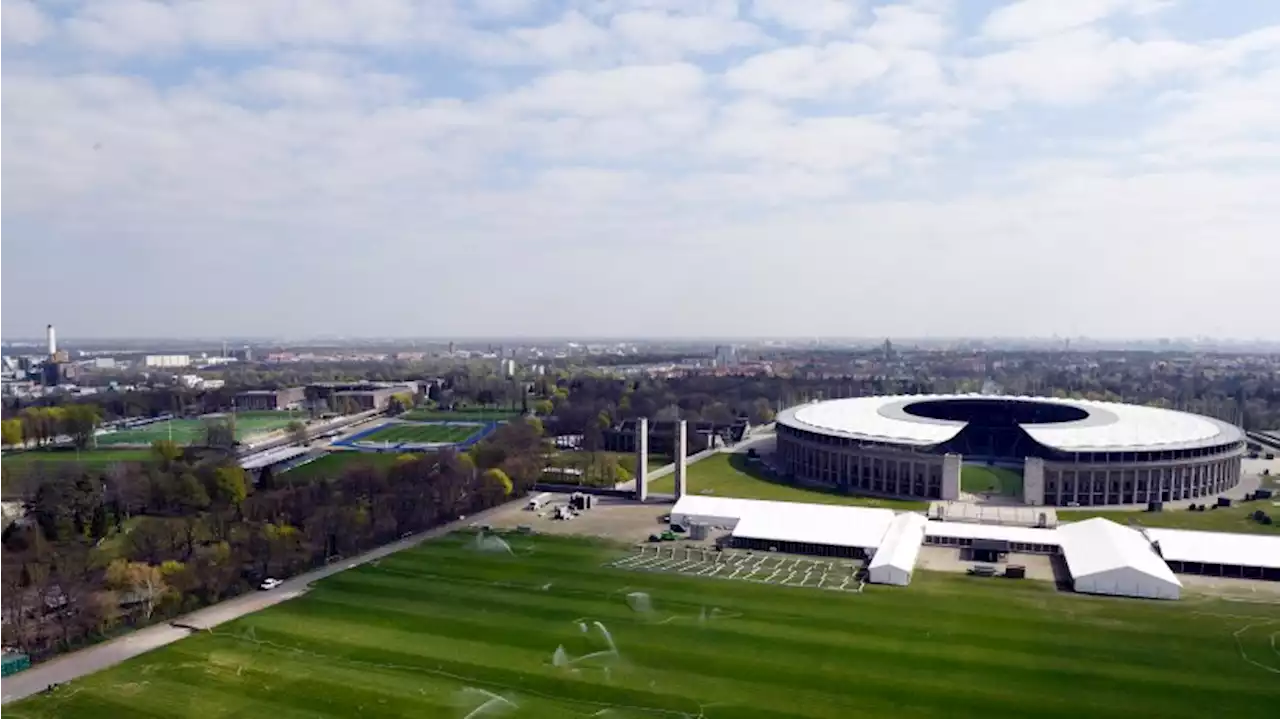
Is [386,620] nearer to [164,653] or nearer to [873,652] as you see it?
[164,653]

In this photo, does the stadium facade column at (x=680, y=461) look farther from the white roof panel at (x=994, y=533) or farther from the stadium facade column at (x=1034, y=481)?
the stadium facade column at (x=1034, y=481)

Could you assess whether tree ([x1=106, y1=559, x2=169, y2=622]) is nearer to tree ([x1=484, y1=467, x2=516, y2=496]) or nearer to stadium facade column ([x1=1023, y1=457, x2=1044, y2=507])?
tree ([x1=484, y1=467, x2=516, y2=496])

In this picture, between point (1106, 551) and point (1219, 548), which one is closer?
point (1106, 551)

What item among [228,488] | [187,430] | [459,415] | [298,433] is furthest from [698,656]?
[187,430]

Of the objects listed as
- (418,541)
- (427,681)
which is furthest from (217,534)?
(427,681)

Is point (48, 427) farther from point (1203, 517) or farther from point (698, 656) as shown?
point (1203, 517)

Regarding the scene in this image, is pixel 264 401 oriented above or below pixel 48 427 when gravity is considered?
below
